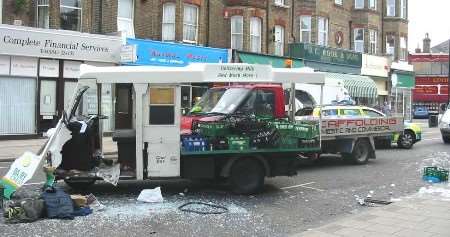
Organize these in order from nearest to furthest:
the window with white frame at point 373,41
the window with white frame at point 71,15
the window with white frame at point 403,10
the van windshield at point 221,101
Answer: the van windshield at point 221,101
the window with white frame at point 71,15
the window with white frame at point 373,41
the window with white frame at point 403,10

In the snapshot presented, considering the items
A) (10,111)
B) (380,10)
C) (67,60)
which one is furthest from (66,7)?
(380,10)

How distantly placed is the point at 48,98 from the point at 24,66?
4.97ft

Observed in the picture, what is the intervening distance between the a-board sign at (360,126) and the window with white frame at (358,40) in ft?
76.8

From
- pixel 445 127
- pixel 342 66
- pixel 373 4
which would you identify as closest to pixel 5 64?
pixel 445 127

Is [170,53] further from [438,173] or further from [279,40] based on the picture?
[438,173]

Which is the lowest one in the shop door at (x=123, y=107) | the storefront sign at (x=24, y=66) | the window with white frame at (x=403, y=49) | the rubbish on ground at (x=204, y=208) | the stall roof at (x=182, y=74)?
the rubbish on ground at (x=204, y=208)

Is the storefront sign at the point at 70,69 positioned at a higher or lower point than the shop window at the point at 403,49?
lower

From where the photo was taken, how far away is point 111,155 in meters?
11.0

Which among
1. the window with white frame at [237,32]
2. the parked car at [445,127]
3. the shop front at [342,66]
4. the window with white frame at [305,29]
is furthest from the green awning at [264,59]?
the parked car at [445,127]

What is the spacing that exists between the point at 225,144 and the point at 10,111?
13.1 metres

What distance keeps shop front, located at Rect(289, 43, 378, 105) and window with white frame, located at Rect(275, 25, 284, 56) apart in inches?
23.2

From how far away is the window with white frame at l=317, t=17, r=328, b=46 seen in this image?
35719 millimetres

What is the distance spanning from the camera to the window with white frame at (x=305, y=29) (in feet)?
113

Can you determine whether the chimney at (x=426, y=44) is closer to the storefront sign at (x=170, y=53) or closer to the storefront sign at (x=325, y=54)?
the storefront sign at (x=325, y=54)
